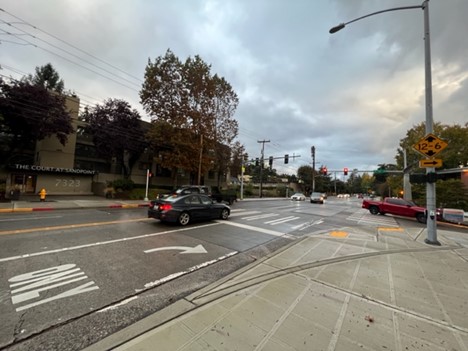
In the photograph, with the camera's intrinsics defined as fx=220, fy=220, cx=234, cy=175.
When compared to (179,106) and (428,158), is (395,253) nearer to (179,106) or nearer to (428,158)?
(428,158)

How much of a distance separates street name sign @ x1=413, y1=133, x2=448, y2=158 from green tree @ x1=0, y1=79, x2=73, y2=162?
27.9 meters

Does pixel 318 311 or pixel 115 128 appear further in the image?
pixel 115 128

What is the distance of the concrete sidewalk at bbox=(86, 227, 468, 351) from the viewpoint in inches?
96.3

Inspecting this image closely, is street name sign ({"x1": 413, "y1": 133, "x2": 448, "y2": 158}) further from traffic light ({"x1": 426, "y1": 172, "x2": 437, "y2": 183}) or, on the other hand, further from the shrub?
the shrub

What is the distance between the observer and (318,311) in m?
3.09

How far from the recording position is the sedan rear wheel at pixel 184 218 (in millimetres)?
9260

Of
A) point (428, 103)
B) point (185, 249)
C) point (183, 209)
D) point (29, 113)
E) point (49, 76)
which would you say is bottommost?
point (185, 249)

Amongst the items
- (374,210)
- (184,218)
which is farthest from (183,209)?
(374,210)

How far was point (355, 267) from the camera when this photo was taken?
16.3 ft

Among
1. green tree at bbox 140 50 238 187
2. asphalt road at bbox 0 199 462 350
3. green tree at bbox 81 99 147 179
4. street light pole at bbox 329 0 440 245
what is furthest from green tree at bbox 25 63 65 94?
street light pole at bbox 329 0 440 245

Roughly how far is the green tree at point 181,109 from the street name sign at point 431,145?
62.2ft

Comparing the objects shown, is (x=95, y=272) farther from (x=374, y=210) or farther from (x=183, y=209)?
(x=374, y=210)

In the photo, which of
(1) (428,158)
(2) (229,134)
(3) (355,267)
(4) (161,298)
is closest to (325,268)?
(3) (355,267)

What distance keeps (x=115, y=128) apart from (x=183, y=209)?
20.8 metres
